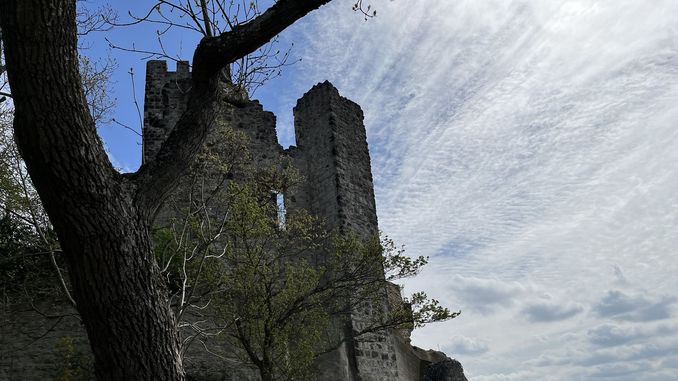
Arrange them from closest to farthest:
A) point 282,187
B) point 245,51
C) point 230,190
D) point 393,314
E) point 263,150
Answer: point 245,51
point 230,190
point 393,314
point 282,187
point 263,150

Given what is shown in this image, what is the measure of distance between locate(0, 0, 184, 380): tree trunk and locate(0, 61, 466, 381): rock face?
906 centimetres

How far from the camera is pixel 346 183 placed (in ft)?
49.0

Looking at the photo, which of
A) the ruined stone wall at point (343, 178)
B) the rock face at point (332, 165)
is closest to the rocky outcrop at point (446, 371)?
the rock face at point (332, 165)

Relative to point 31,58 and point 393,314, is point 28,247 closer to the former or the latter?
point 393,314

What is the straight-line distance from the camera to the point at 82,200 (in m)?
3.87

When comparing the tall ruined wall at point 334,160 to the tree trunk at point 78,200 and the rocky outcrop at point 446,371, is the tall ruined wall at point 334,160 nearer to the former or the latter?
the rocky outcrop at point 446,371

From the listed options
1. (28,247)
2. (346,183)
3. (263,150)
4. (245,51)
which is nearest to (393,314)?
(346,183)

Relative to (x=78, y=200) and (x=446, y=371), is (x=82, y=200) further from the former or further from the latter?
(x=446, y=371)

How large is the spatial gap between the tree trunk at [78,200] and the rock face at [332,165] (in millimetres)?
9061

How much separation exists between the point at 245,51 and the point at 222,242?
23.4 feet

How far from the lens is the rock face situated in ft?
43.6

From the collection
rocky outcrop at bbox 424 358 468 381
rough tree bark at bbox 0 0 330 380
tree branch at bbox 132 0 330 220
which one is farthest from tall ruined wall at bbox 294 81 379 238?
rough tree bark at bbox 0 0 330 380

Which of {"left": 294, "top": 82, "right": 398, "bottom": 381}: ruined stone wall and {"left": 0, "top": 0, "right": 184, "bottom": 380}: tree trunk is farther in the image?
{"left": 294, "top": 82, "right": 398, "bottom": 381}: ruined stone wall

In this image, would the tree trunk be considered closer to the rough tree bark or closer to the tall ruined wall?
the rough tree bark
